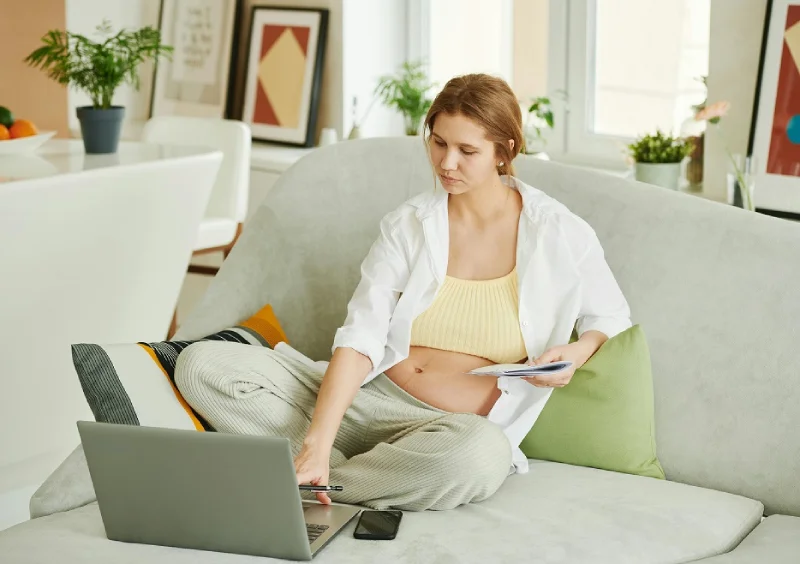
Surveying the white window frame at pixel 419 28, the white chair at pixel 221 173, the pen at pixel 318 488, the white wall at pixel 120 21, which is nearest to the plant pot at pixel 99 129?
the white chair at pixel 221 173

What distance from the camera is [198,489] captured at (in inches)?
65.8

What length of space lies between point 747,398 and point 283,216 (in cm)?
109

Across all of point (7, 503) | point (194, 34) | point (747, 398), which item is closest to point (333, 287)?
point (747, 398)

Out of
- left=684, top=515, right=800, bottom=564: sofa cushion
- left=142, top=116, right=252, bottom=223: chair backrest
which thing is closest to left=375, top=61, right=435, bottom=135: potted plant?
left=142, top=116, right=252, bottom=223: chair backrest

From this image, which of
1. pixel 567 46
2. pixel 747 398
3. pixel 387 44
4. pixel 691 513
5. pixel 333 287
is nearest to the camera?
pixel 691 513

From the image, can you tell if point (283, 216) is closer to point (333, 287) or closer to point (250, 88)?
point (333, 287)

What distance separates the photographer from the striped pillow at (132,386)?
197 centimetres

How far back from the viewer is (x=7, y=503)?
2.92 m

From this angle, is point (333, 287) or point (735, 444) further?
point (333, 287)

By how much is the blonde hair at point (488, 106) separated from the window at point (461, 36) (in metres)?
2.09

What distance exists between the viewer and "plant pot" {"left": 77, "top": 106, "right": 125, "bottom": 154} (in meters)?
3.22

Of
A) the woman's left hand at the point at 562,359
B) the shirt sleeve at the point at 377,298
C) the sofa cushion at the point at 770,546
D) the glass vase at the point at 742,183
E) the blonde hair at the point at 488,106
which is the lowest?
the sofa cushion at the point at 770,546

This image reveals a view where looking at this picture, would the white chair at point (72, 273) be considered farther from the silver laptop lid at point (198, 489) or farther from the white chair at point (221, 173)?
the silver laptop lid at point (198, 489)

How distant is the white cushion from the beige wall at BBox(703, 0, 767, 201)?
1.67m
